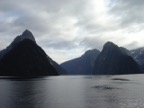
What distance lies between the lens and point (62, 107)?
6031 centimetres

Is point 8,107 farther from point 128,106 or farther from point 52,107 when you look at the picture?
point 128,106

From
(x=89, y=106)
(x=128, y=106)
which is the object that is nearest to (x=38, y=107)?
(x=89, y=106)

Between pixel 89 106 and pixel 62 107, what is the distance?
23.1ft

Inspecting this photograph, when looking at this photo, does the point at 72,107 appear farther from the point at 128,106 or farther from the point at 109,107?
the point at 128,106

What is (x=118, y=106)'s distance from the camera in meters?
61.6

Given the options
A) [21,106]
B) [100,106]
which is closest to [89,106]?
[100,106]

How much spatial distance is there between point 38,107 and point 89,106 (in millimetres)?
12863

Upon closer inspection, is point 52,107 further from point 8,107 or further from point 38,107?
point 8,107

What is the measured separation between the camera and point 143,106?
61156 mm

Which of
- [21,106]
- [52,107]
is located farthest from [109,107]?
[21,106]

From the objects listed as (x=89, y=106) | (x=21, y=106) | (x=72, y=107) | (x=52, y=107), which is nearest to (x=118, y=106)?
(x=89, y=106)

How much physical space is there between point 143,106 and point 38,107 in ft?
85.6

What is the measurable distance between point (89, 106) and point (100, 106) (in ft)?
9.25

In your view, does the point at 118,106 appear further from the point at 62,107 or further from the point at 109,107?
the point at 62,107
